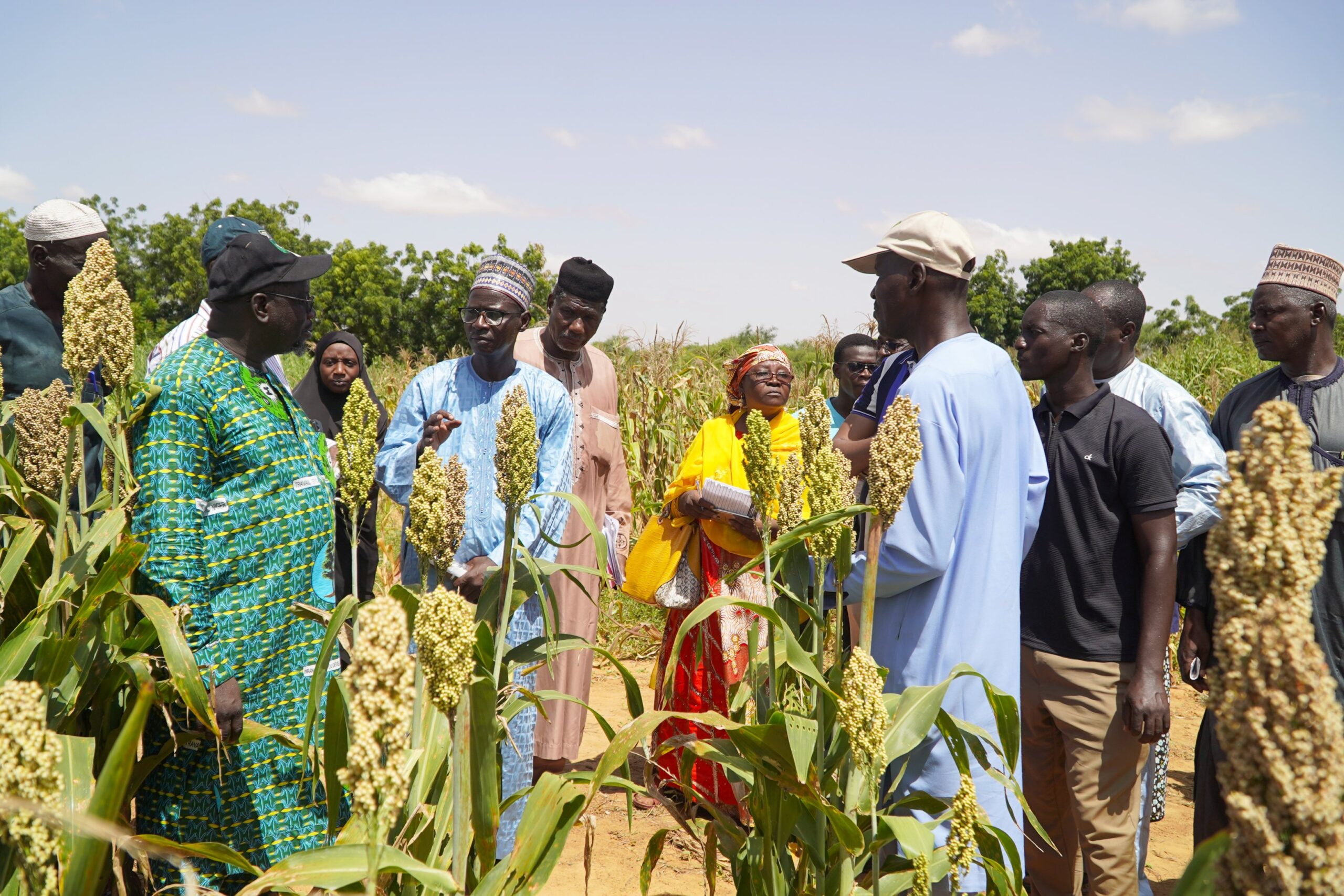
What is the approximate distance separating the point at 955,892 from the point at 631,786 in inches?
24.5

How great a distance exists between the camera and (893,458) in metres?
1.48

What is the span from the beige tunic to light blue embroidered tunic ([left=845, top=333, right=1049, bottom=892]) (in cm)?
212

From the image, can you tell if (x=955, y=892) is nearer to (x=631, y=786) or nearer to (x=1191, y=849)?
(x=631, y=786)

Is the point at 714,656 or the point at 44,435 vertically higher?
the point at 44,435

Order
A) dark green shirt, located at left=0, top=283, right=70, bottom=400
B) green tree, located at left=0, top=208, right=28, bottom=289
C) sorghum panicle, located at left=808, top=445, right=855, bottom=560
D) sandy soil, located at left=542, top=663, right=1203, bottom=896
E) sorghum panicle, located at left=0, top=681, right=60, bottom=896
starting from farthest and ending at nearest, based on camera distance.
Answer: green tree, located at left=0, top=208, right=28, bottom=289 → sandy soil, located at left=542, top=663, right=1203, bottom=896 → dark green shirt, located at left=0, top=283, right=70, bottom=400 → sorghum panicle, located at left=808, top=445, right=855, bottom=560 → sorghum panicle, located at left=0, top=681, right=60, bottom=896

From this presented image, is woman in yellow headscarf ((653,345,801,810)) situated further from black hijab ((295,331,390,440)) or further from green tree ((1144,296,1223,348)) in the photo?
green tree ((1144,296,1223,348))

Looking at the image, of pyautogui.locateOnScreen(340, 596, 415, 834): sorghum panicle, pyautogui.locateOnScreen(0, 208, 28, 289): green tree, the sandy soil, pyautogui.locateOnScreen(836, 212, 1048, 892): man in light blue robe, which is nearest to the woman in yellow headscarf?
the sandy soil

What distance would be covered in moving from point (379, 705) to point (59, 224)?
3635 millimetres

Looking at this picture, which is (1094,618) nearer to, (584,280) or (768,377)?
(768,377)

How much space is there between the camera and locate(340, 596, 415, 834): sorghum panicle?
0.87m

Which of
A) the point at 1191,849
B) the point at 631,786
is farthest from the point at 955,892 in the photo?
the point at 1191,849

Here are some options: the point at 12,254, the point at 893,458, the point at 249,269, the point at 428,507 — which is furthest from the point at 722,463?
the point at 12,254

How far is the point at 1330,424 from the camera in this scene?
3127mm

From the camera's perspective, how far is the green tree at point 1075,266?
42625 mm
